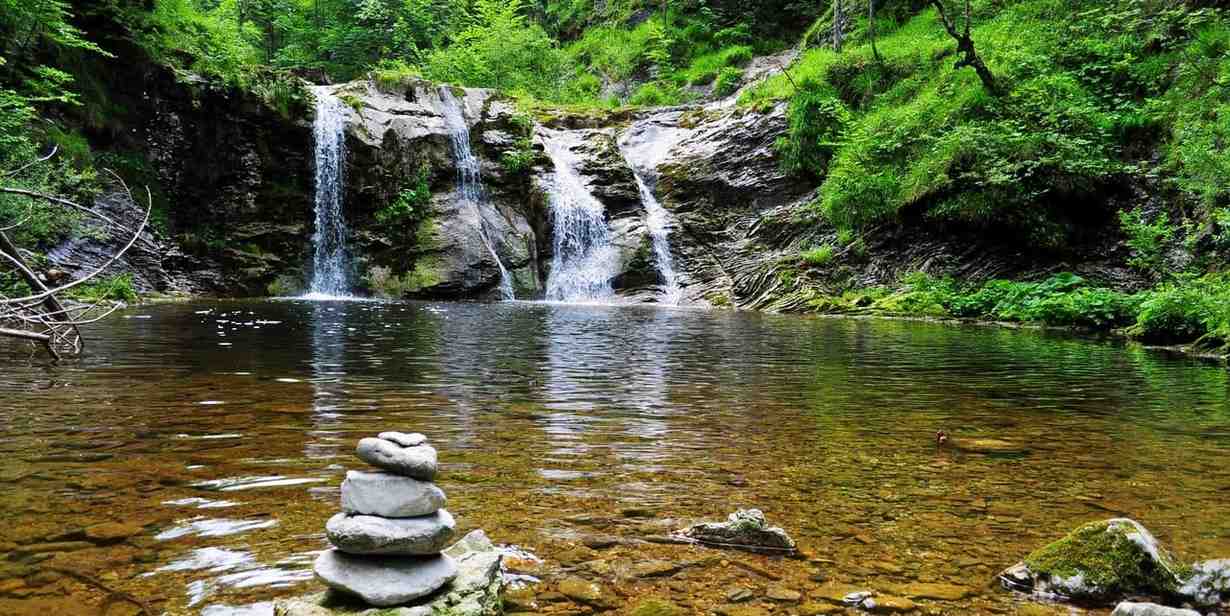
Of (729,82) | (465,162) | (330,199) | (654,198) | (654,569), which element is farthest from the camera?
(729,82)

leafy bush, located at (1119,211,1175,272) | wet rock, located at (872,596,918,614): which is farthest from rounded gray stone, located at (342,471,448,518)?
leafy bush, located at (1119,211,1175,272)

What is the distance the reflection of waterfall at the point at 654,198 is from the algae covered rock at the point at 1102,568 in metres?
22.0

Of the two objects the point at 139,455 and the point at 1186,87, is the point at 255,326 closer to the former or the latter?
the point at 139,455

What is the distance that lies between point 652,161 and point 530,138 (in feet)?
17.0

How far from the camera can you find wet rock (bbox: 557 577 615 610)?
248 cm

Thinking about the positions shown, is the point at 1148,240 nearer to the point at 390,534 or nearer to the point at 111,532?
the point at 390,534

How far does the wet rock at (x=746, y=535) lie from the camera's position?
→ 2961 millimetres

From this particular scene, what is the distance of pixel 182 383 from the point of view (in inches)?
259

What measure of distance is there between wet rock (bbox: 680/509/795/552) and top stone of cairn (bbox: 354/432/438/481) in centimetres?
123

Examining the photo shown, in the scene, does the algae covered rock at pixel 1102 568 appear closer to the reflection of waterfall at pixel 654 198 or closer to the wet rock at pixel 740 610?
the wet rock at pixel 740 610

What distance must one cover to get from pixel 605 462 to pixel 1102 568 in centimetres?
251

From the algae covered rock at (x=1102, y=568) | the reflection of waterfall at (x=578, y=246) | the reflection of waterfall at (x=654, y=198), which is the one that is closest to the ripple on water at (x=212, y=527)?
the algae covered rock at (x=1102, y=568)

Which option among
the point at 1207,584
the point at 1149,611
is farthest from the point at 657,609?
the point at 1207,584

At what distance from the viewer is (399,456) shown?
2.51m
